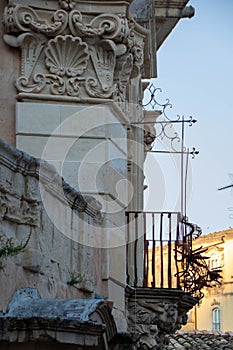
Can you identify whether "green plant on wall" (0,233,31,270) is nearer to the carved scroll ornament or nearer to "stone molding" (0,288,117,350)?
"stone molding" (0,288,117,350)

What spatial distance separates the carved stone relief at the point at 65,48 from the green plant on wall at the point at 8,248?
4.51 m

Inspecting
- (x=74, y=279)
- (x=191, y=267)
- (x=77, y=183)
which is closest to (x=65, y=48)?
(x=77, y=183)

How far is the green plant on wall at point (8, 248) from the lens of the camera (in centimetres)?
862

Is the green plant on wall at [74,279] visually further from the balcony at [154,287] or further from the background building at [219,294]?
the background building at [219,294]

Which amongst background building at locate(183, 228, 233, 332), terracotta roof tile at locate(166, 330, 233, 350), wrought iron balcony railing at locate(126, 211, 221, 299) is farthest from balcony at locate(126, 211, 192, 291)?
background building at locate(183, 228, 233, 332)

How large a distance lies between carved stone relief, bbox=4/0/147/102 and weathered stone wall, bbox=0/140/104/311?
7.09 feet

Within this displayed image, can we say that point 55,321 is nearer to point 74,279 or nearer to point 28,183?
point 28,183

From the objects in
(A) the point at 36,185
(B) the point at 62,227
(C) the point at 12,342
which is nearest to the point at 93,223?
(B) the point at 62,227

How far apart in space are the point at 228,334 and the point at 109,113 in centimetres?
1908

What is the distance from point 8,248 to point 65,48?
524 centimetres

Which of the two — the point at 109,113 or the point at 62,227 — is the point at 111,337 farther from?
the point at 109,113

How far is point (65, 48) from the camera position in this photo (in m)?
13.5

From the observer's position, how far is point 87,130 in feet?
44.1

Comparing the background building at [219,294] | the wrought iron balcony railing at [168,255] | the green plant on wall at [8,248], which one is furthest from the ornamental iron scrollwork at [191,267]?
the background building at [219,294]
